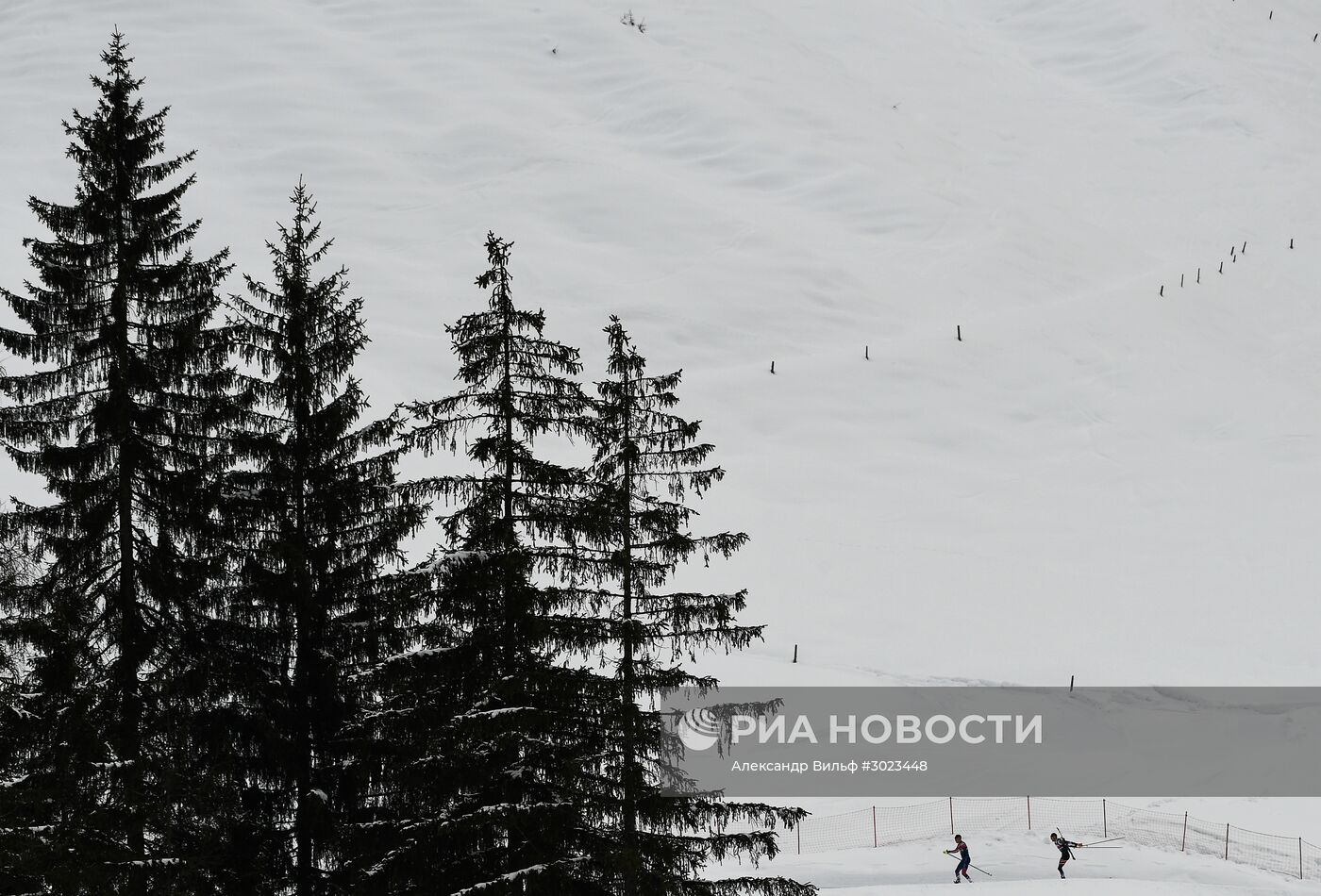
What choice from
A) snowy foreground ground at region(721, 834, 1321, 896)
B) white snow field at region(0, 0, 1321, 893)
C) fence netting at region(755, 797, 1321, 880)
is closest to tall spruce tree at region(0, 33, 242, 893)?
snowy foreground ground at region(721, 834, 1321, 896)

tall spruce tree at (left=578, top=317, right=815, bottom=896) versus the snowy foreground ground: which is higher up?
tall spruce tree at (left=578, top=317, right=815, bottom=896)

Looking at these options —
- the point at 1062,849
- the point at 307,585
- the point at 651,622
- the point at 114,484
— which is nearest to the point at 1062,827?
the point at 1062,849

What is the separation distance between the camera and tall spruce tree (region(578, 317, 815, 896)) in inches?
512

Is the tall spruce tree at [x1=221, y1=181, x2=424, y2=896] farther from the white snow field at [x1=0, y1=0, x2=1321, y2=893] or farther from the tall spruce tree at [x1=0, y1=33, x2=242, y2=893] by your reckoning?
the white snow field at [x1=0, y1=0, x2=1321, y2=893]

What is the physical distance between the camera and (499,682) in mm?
11250

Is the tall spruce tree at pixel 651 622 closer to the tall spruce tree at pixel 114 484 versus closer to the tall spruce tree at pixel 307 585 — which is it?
the tall spruce tree at pixel 307 585

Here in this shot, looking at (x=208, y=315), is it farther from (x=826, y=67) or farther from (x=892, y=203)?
(x=826, y=67)

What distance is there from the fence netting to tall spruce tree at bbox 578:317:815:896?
37.4 feet

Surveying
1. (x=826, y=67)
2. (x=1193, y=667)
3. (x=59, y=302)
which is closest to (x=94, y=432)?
(x=59, y=302)

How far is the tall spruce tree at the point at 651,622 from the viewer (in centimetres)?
1302

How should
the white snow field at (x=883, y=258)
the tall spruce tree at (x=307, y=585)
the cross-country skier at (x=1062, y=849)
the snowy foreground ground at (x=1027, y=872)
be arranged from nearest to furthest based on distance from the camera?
the tall spruce tree at (x=307, y=585)
the snowy foreground ground at (x=1027, y=872)
the cross-country skier at (x=1062, y=849)
the white snow field at (x=883, y=258)

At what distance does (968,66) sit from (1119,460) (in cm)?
5071

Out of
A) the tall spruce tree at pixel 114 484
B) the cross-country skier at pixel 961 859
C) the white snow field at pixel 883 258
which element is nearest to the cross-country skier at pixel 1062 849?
the white snow field at pixel 883 258

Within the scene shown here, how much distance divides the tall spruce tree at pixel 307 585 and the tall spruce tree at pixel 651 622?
2.23 m
